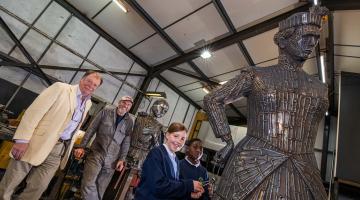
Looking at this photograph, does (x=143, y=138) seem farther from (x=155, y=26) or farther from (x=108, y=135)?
(x=155, y=26)

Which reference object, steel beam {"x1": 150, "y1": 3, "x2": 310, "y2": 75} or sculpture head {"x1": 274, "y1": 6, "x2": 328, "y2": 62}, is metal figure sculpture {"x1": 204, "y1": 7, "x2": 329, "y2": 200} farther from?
steel beam {"x1": 150, "y1": 3, "x2": 310, "y2": 75}

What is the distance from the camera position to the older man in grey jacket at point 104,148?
3.21 metres

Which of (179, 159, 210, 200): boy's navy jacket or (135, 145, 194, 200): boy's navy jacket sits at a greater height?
(179, 159, 210, 200): boy's navy jacket

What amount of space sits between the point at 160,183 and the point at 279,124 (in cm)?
106

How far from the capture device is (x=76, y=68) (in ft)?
23.6

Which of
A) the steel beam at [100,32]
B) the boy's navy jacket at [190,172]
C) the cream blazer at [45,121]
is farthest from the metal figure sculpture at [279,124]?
the steel beam at [100,32]

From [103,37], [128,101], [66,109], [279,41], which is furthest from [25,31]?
[279,41]

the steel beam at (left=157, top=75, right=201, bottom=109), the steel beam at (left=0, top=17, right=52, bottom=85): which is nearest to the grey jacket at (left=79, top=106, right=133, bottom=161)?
the steel beam at (left=0, top=17, right=52, bottom=85)

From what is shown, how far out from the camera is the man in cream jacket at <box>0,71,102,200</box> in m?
2.07

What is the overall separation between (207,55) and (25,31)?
16.6 feet

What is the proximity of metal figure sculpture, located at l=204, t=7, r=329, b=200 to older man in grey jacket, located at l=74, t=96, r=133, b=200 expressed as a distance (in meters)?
2.51

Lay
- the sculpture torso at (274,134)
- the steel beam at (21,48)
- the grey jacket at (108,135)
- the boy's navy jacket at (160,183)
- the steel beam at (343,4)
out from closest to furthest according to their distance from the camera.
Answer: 1. the sculpture torso at (274,134)
2. the boy's navy jacket at (160,183)
3. the grey jacket at (108,135)
4. the steel beam at (343,4)
5. the steel beam at (21,48)

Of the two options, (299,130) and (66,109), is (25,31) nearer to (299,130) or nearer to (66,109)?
(66,109)

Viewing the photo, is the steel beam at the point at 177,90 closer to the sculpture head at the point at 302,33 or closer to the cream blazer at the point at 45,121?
the cream blazer at the point at 45,121
